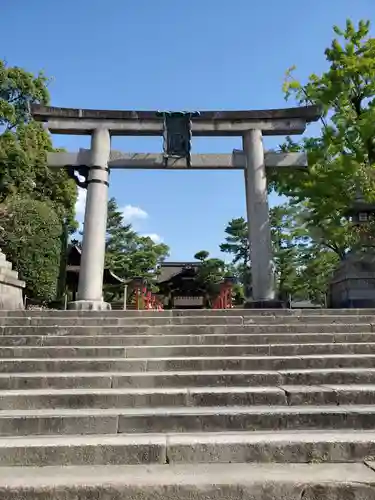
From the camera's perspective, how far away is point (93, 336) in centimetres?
583

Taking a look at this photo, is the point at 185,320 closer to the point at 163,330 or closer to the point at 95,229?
the point at 163,330

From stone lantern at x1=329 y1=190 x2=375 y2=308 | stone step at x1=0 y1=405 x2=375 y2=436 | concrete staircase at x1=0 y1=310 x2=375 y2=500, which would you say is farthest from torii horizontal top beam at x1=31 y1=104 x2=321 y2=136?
stone step at x1=0 y1=405 x2=375 y2=436

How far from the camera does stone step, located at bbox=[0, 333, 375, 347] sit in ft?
18.7

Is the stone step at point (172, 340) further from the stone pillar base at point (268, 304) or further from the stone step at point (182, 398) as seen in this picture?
the stone pillar base at point (268, 304)

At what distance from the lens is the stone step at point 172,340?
570 centimetres

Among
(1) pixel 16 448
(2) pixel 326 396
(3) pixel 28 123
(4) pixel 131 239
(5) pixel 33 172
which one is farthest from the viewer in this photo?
(4) pixel 131 239

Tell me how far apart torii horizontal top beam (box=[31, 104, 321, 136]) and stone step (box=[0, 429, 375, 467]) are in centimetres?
969

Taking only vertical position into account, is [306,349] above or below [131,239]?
below

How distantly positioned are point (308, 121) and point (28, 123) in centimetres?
1802

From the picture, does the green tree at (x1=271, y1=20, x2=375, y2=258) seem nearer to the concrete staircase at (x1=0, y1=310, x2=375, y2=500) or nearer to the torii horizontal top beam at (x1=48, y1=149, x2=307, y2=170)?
the torii horizontal top beam at (x1=48, y1=149, x2=307, y2=170)

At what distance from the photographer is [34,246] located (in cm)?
1102

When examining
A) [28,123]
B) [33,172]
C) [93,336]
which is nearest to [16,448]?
Answer: [93,336]

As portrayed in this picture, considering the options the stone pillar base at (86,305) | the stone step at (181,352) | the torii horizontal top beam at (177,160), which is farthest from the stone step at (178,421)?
the torii horizontal top beam at (177,160)

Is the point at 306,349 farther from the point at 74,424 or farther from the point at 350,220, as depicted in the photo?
the point at 350,220
